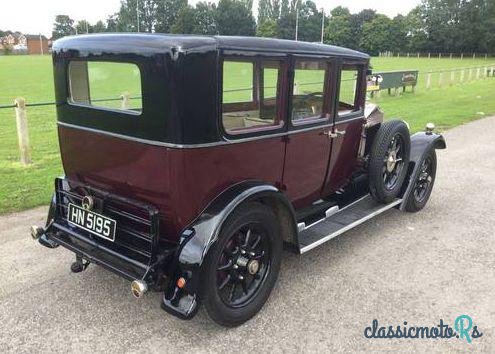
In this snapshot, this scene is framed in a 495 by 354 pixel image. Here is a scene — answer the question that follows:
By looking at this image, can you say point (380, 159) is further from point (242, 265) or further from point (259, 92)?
point (242, 265)

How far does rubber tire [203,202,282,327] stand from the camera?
112 inches

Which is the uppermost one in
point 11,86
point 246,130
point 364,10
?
Answer: point 364,10

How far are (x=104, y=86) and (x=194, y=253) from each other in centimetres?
148

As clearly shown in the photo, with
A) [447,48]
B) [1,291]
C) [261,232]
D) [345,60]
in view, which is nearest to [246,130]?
[261,232]

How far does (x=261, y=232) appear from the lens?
324 cm

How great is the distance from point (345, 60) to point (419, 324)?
227 cm

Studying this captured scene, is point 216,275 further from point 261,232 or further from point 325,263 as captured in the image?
point 325,263

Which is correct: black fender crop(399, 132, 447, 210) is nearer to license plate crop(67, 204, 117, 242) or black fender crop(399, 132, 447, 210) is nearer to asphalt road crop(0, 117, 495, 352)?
asphalt road crop(0, 117, 495, 352)

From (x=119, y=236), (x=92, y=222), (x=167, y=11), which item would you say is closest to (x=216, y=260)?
(x=119, y=236)

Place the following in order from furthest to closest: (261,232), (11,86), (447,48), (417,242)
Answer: (447,48), (11,86), (417,242), (261,232)

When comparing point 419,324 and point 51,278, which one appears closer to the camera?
point 419,324

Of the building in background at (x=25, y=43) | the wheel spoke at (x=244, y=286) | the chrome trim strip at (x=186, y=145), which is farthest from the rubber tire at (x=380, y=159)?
the building in background at (x=25, y=43)

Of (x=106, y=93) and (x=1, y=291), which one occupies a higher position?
(x=106, y=93)

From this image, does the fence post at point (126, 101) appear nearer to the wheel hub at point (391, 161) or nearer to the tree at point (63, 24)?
the wheel hub at point (391, 161)
